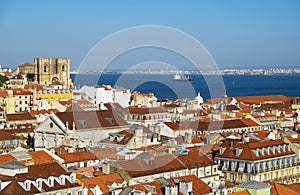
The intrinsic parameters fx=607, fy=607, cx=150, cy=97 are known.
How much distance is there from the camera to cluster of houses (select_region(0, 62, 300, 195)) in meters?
31.1

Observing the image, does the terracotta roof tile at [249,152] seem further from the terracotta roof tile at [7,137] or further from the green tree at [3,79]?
the green tree at [3,79]

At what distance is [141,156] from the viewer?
36.7 meters

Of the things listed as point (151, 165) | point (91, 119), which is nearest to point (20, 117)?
point (91, 119)

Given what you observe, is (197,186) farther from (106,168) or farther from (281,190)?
(106,168)

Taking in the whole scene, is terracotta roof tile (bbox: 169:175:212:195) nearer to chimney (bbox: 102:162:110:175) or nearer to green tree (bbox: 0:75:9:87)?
chimney (bbox: 102:162:110:175)

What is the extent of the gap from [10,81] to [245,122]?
163 feet

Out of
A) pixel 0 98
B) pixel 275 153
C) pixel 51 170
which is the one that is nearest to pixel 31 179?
Answer: pixel 51 170

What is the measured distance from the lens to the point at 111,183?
32.3 metres

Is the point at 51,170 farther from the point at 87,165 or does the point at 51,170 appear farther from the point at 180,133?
the point at 180,133

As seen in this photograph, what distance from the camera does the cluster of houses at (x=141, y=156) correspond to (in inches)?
1225

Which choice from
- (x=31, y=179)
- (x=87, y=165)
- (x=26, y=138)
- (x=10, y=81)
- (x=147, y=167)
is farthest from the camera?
(x=10, y=81)

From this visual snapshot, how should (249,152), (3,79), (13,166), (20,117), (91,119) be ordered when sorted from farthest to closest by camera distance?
(3,79)
(20,117)
(91,119)
(249,152)
(13,166)

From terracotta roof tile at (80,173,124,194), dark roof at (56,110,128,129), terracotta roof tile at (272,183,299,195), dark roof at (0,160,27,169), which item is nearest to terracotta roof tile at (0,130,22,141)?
dark roof at (56,110,128,129)

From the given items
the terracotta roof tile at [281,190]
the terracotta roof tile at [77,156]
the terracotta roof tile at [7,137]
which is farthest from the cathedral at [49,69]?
the terracotta roof tile at [281,190]
